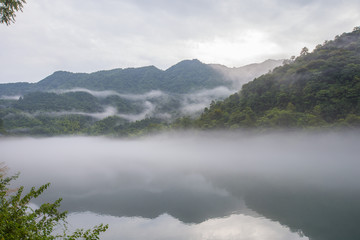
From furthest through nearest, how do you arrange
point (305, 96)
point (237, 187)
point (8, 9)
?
point (305, 96)
point (237, 187)
point (8, 9)

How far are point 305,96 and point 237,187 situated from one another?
27.6 metres

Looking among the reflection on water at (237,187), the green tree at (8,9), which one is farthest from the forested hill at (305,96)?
the green tree at (8,9)

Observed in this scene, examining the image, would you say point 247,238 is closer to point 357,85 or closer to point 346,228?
point 346,228

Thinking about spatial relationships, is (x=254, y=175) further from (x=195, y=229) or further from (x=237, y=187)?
(x=195, y=229)

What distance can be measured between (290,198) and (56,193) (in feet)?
138

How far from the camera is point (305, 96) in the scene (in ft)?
182

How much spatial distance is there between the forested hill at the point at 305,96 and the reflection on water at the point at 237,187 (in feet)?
15.2

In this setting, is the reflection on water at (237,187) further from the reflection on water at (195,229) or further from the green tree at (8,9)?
the green tree at (8,9)

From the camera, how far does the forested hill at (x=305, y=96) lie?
49594 mm

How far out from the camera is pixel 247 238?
24.6 meters

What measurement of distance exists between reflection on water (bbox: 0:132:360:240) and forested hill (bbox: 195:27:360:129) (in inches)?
183

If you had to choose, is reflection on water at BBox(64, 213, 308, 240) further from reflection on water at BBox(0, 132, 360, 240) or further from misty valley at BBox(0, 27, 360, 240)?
reflection on water at BBox(0, 132, 360, 240)

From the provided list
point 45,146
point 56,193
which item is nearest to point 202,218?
point 56,193

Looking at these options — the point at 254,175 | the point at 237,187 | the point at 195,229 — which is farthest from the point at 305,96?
the point at 195,229
